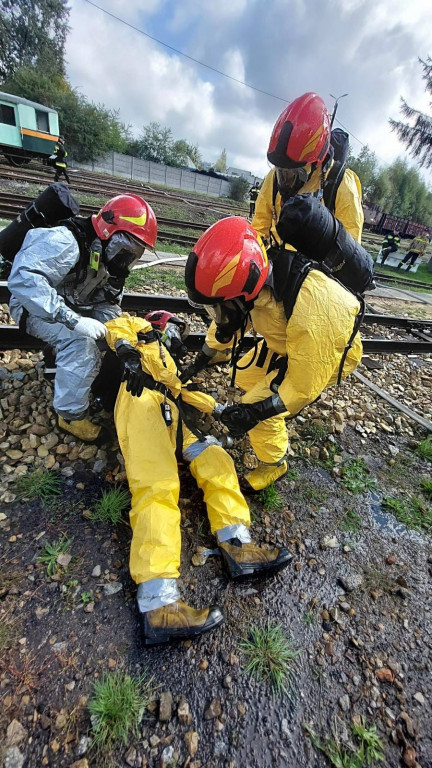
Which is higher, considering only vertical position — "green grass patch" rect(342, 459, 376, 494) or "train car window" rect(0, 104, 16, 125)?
"train car window" rect(0, 104, 16, 125)

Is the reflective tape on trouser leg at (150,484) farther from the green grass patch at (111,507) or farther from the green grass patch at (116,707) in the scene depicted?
the green grass patch at (116,707)

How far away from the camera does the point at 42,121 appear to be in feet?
59.5

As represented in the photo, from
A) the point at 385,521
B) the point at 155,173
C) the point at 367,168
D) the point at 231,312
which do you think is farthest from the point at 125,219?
the point at 367,168

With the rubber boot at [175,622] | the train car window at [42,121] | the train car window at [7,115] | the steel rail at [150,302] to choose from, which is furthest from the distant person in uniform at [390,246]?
the train car window at [7,115]

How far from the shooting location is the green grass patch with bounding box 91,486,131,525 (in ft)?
8.25

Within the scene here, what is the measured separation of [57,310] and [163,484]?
1576mm

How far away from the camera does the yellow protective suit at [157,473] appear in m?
2.13

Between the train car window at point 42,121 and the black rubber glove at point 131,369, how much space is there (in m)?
21.2

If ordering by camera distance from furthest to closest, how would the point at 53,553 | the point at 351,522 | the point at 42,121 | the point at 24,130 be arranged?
the point at 42,121 < the point at 24,130 < the point at 351,522 < the point at 53,553

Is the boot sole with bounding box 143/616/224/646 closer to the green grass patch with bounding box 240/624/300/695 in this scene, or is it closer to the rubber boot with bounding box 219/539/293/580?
the green grass patch with bounding box 240/624/300/695

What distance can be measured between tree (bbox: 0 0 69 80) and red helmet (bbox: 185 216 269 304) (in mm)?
48331

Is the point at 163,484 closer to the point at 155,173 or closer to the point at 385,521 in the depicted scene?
the point at 385,521

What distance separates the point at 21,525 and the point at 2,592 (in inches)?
17.0

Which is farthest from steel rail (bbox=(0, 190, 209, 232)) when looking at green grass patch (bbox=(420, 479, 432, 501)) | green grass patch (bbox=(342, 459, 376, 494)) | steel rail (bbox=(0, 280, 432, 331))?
green grass patch (bbox=(420, 479, 432, 501))
